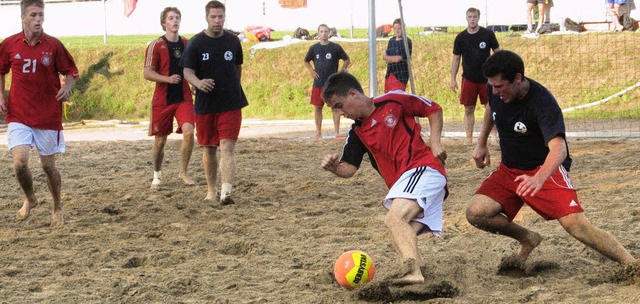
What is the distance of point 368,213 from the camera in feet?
30.0

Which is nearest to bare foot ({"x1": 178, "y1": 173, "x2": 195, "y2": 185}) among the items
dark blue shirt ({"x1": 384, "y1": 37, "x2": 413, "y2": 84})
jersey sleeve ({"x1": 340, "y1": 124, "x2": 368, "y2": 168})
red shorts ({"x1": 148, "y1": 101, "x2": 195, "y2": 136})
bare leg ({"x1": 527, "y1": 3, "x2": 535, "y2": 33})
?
red shorts ({"x1": 148, "y1": 101, "x2": 195, "y2": 136})

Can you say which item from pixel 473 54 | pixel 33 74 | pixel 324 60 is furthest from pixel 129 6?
pixel 33 74

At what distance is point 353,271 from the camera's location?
607 cm

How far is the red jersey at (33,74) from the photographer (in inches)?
337

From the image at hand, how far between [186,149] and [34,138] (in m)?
2.70

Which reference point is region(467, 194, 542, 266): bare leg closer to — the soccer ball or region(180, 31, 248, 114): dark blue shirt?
the soccer ball

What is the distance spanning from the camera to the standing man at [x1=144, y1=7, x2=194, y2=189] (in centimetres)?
1094

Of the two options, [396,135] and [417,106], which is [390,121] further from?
[417,106]

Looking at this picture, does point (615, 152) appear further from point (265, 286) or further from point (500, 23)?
point (500, 23)

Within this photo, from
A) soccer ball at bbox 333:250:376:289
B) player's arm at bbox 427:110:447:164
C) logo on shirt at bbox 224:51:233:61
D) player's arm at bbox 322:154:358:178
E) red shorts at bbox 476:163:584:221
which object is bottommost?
soccer ball at bbox 333:250:376:289

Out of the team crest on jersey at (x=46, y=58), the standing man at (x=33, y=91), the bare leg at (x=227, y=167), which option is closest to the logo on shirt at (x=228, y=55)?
the bare leg at (x=227, y=167)

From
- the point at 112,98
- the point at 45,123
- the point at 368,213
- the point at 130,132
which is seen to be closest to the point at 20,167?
the point at 45,123

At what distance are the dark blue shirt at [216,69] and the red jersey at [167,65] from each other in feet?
3.78

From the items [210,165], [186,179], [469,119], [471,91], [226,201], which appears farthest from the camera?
[469,119]
